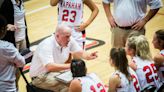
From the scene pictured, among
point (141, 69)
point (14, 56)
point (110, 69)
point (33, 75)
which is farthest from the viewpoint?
point (110, 69)

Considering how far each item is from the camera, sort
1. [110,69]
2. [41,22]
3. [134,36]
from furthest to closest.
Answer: [41,22] → [110,69] → [134,36]

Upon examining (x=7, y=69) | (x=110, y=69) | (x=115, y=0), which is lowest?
(x=110, y=69)

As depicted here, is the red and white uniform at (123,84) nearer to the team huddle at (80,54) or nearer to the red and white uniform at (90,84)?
the team huddle at (80,54)

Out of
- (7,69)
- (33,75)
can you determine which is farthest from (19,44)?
(7,69)

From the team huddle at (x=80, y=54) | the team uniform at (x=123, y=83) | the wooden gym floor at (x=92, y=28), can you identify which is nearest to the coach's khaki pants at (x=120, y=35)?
the team huddle at (x=80, y=54)

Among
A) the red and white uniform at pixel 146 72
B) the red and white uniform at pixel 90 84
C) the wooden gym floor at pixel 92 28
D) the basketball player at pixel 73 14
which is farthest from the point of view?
the wooden gym floor at pixel 92 28

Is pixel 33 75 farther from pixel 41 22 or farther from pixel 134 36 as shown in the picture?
pixel 41 22

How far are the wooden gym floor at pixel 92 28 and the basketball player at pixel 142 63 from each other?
1626mm

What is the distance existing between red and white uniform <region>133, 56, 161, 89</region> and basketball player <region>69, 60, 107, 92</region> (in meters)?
0.58

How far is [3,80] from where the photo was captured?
391cm

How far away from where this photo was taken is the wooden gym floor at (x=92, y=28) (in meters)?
6.54

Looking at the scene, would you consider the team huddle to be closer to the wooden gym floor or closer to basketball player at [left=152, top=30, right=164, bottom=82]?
basketball player at [left=152, top=30, right=164, bottom=82]

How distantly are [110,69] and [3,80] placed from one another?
278 centimetres

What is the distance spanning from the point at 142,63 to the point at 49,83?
1202mm
